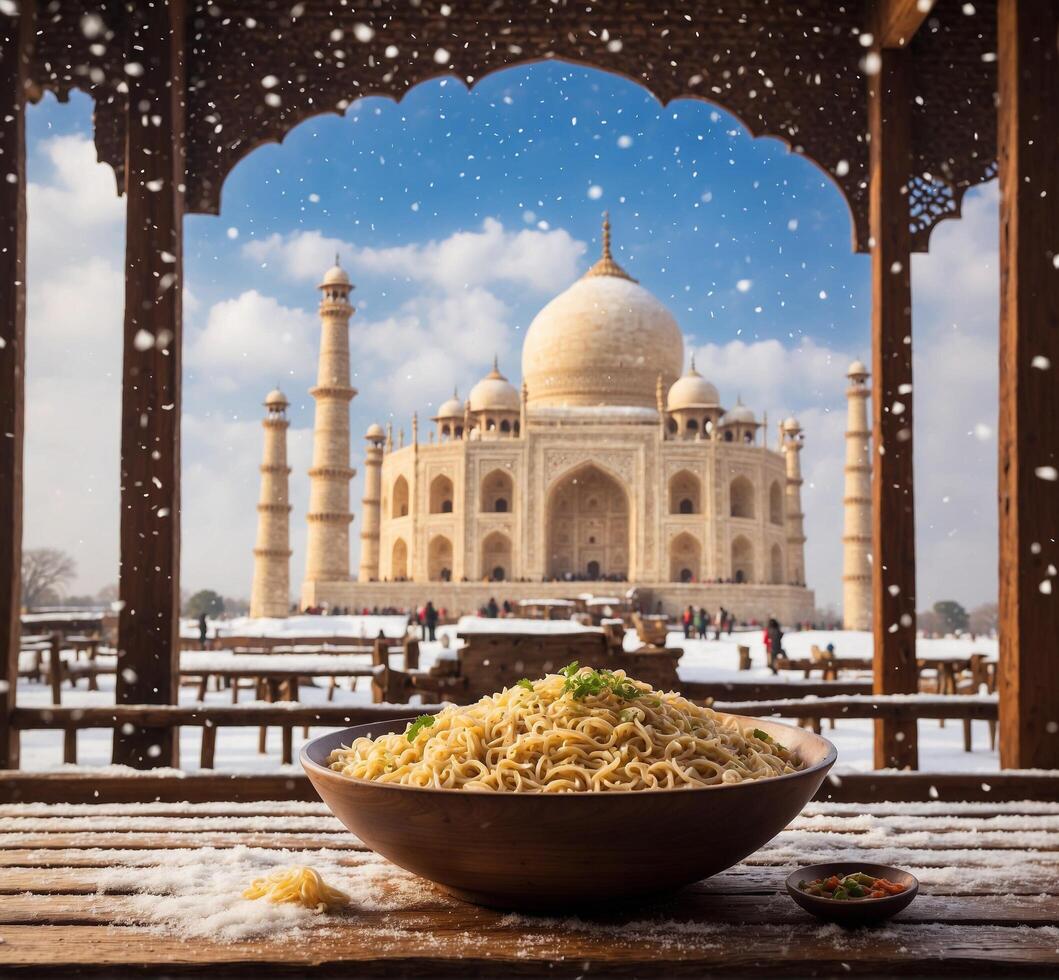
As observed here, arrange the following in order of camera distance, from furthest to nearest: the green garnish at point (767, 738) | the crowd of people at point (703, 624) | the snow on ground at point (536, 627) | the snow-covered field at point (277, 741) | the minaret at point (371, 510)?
the minaret at point (371, 510) < the crowd of people at point (703, 624) < the snow-covered field at point (277, 741) < the snow on ground at point (536, 627) < the green garnish at point (767, 738)

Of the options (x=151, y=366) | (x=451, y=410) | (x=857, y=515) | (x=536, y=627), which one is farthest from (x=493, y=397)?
(x=151, y=366)

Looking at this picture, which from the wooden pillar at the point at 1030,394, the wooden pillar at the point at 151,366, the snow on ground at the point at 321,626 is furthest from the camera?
the snow on ground at the point at 321,626

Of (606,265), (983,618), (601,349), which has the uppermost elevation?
(606,265)

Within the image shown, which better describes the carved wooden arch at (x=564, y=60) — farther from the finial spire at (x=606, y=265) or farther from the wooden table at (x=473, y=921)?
the finial spire at (x=606, y=265)

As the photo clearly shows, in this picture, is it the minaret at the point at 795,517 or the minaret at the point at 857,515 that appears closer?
the minaret at the point at 857,515

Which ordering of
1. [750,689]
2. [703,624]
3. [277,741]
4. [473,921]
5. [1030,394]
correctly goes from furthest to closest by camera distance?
1. [703,624]
2. [277,741]
3. [750,689]
4. [1030,394]
5. [473,921]

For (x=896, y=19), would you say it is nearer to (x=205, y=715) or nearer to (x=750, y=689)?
(x=750, y=689)

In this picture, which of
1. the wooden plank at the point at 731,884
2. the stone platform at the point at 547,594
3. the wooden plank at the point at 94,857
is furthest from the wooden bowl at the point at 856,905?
the stone platform at the point at 547,594

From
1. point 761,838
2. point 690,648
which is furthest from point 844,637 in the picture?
point 761,838

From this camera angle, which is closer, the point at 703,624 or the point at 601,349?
the point at 703,624
